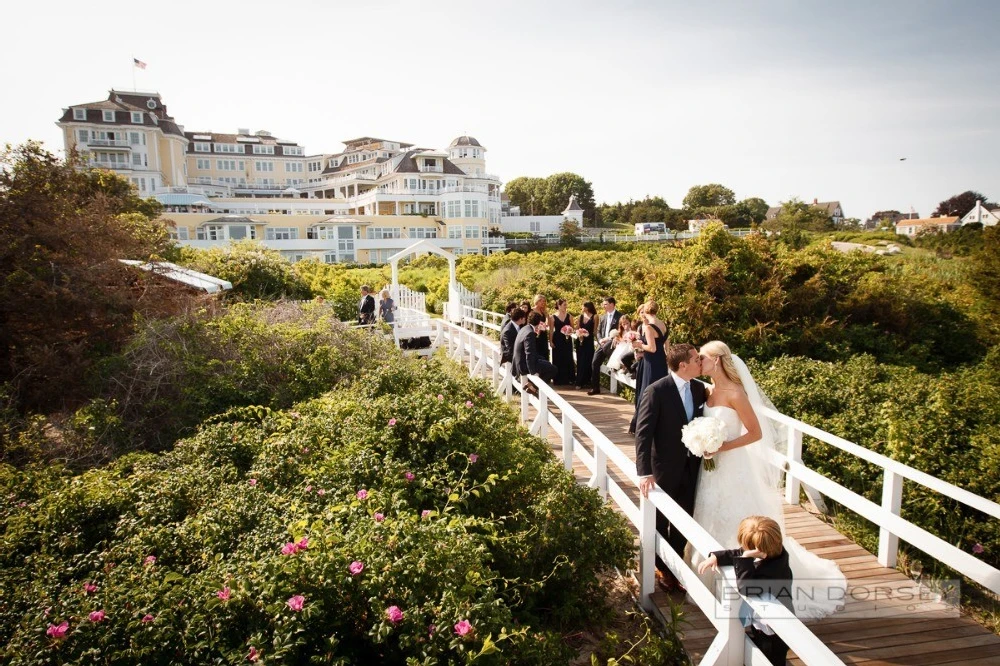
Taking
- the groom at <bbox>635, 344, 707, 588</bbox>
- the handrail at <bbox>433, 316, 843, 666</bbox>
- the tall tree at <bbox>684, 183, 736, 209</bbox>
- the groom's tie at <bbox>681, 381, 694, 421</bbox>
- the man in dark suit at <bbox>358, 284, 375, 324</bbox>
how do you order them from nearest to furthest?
the handrail at <bbox>433, 316, 843, 666</bbox> < the groom at <bbox>635, 344, 707, 588</bbox> < the groom's tie at <bbox>681, 381, 694, 421</bbox> < the man in dark suit at <bbox>358, 284, 375, 324</bbox> < the tall tree at <bbox>684, 183, 736, 209</bbox>

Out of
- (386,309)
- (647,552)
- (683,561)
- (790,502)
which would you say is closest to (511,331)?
(790,502)

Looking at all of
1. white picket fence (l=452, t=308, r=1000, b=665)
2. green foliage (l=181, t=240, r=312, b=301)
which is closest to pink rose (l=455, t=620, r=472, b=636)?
white picket fence (l=452, t=308, r=1000, b=665)

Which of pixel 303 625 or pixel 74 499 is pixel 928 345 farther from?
pixel 74 499

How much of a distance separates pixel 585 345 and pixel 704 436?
6.70 m

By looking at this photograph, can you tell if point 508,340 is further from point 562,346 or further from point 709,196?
Result: point 709,196

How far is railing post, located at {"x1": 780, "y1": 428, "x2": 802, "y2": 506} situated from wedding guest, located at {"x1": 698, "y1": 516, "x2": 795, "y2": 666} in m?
2.34

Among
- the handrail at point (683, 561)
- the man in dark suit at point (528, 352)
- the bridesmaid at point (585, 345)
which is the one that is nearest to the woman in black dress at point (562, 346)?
the bridesmaid at point (585, 345)

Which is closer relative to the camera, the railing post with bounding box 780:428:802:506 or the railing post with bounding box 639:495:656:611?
the railing post with bounding box 639:495:656:611

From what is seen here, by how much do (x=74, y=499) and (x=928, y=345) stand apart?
47.7 ft

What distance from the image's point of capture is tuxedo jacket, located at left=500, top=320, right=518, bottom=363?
948 centimetres

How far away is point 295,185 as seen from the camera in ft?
286

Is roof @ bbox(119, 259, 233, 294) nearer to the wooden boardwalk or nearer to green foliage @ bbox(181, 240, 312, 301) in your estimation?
green foliage @ bbox(181, 240, 312, 301)

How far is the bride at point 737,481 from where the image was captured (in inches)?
169

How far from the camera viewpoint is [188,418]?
802cm
